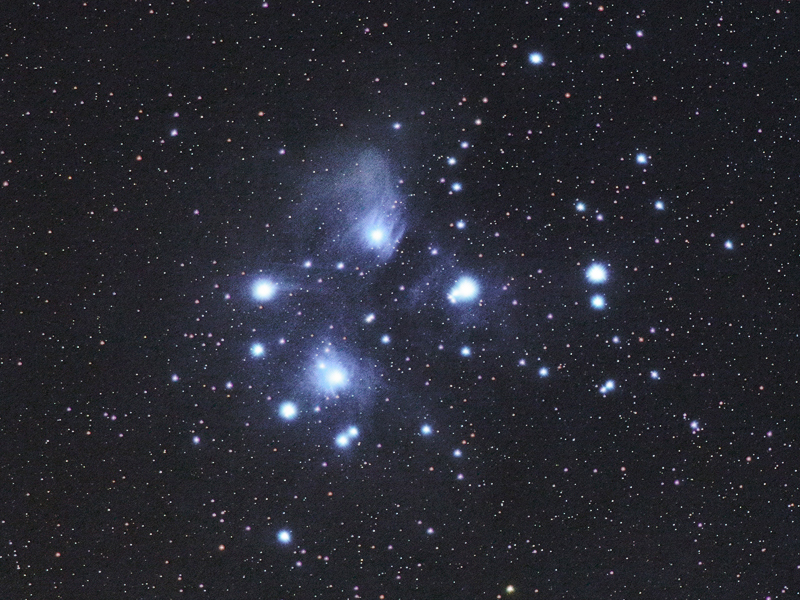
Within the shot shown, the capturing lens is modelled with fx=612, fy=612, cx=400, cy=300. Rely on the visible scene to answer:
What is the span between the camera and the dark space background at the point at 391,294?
0.40 meters

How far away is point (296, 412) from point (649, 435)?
24 centimetres

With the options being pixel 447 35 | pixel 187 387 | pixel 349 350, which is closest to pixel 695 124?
pixel 447 35

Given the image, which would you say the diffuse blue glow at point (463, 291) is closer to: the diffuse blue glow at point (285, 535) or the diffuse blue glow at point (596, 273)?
the diffuse blue glow at point (596, 273)

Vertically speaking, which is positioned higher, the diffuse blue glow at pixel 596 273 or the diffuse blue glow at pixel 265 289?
the diffuse blue glow at pixel 265 289

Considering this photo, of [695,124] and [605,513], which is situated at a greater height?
[695,124]

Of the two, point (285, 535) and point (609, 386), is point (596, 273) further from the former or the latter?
point (285, 535)

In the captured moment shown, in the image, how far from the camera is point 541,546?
0.42 metres

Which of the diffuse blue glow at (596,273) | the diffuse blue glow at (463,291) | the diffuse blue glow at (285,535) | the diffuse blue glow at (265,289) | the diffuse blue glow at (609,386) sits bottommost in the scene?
the diffuse blue glow at (285,535)

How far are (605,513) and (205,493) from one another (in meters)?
0.27

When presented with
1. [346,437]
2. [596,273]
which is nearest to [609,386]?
[596,273]

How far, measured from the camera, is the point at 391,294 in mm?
407

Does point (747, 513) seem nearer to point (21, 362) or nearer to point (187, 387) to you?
point (187, 387)

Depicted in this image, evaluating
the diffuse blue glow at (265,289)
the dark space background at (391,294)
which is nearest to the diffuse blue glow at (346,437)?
the dark space background at (391,294)

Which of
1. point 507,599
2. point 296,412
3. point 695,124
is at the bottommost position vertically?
point 507,599
